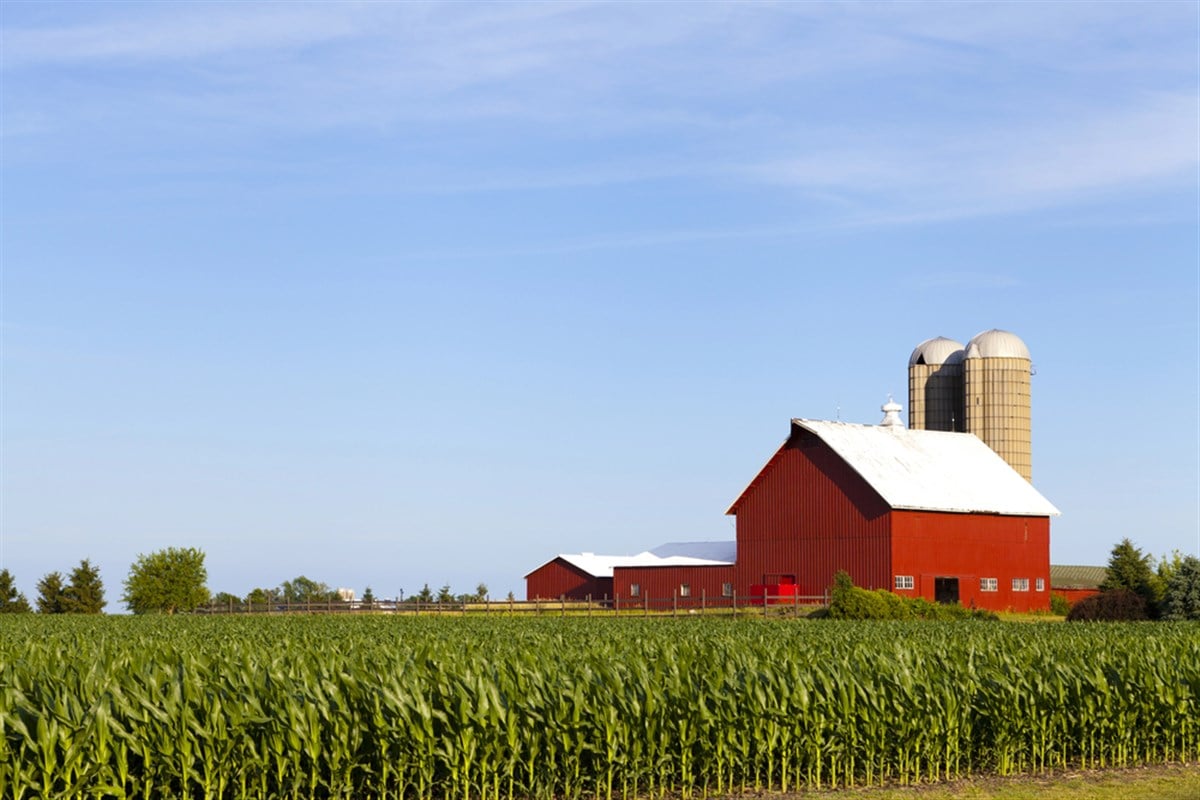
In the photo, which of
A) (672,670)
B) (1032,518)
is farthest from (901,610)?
(672,670)

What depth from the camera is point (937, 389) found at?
8800 cm

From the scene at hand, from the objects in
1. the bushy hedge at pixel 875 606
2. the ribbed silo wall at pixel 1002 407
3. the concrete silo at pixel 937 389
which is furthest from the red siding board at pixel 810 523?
the concrete silo at pixel 937 389

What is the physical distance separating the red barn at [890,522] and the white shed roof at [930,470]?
0.08m

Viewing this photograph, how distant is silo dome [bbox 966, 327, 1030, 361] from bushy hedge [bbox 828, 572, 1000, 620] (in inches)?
1318

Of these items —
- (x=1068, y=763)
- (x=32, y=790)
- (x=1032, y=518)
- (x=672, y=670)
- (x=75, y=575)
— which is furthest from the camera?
(x=75, y=575)

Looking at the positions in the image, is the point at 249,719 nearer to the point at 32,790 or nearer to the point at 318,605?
the point at 32,790

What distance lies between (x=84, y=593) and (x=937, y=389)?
49.7 m

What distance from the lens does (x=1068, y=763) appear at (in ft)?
61.2

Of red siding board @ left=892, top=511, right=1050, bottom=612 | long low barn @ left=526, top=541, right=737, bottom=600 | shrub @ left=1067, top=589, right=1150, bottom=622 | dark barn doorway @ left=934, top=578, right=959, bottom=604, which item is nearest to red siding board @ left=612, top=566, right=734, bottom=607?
long low barn @ left=526, top=541, right=737, bottom=600

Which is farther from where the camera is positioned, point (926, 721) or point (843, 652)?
point (843, 652)

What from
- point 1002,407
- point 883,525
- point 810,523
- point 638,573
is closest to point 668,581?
point 638,573

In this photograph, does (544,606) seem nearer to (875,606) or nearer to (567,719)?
(875,606)

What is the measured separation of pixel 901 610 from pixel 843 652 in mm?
34166

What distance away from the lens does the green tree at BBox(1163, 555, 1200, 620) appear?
5125 centimetres
